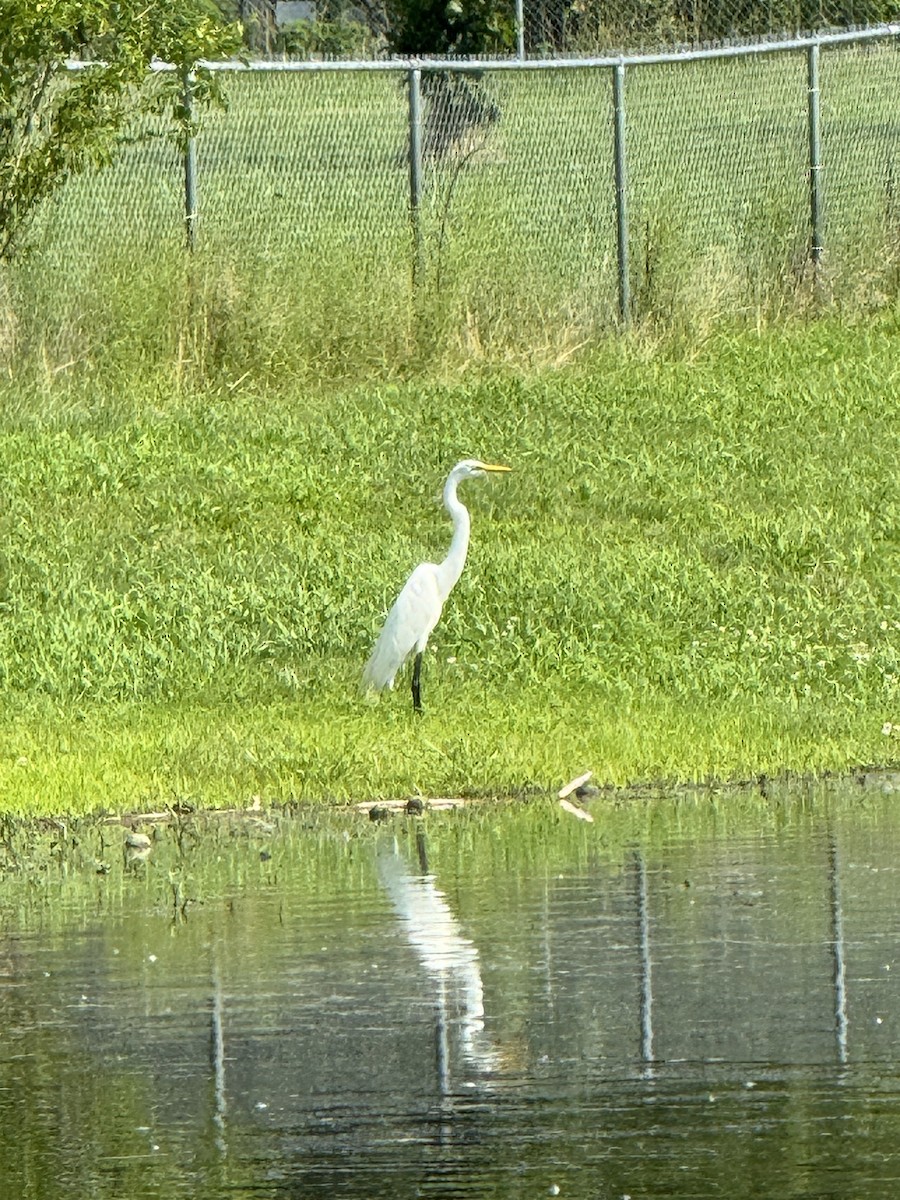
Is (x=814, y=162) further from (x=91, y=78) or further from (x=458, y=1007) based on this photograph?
(x=458, y=1007)

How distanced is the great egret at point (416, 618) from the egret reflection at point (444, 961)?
271cm

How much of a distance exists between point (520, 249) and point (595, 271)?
0.68 meters

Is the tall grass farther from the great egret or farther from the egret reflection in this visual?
the egret reflection

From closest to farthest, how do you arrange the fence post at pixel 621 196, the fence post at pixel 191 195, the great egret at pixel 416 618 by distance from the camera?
the great egret at pixel 416 618 → the fence post at pixel 191 195 → the fence post at pixel 621 196

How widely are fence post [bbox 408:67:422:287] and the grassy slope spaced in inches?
48.7

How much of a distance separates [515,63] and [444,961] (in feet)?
40.3

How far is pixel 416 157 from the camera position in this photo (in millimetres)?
18125

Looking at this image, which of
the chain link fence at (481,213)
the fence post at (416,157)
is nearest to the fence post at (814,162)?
the chain link fence at (481,213)

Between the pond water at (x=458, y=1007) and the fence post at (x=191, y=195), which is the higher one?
the fence post at (x=191, y=195)

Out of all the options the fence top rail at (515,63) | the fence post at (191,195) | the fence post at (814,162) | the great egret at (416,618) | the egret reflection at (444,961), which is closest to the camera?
the egret reflection at (444,961)

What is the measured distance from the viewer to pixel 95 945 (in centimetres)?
751

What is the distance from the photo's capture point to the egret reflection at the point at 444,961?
6.23 m

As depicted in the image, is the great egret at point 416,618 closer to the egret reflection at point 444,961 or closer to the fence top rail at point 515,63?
the egret reflection at point 444,961

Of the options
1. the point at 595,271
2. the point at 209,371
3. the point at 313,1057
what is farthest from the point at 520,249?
the point at 313,1057
